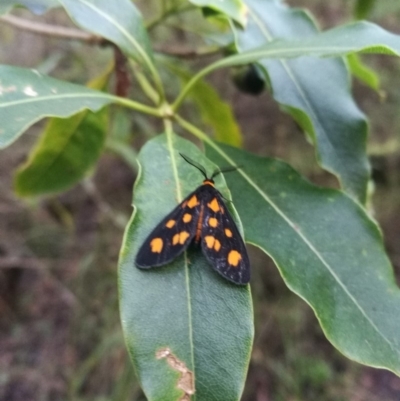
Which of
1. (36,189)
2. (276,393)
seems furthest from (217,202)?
(276,393)

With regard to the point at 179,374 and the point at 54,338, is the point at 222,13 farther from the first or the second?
the point at 54,338

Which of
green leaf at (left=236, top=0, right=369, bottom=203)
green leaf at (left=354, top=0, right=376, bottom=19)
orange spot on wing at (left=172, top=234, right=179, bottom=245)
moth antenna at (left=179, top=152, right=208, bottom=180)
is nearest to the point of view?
orange spot on wing at (left=172, top=234, right=179, bottom=245)

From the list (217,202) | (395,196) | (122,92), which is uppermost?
(122,92)

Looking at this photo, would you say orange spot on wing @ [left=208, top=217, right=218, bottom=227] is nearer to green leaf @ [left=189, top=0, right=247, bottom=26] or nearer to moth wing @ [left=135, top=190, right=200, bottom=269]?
moth wing @ [left=135, top=190, right=200, bottom=269]

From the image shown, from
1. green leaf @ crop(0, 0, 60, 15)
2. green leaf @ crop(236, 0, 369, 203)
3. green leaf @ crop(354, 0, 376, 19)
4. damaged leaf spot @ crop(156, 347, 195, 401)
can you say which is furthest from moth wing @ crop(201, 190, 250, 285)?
green leaf @ crop(354, 0, 376, 19)

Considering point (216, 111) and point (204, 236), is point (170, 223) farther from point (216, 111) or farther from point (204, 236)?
point (216, 111)

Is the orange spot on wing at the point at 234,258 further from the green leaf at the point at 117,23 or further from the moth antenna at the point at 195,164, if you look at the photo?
the green leaf at the point at 117,23
